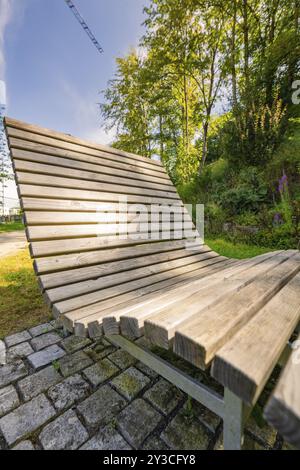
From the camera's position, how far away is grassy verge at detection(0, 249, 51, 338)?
6.26 feet

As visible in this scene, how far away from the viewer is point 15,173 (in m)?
1.47

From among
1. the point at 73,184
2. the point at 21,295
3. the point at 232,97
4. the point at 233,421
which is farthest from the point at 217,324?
the point at 232,97

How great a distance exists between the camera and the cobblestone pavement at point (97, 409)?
911 mm

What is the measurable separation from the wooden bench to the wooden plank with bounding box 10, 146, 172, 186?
1 cm

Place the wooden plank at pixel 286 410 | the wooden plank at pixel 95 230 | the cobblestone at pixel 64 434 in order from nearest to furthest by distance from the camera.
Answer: the wooden plank at pixel 286 410
the cobblestone at pixel 64 434
the wooden plank at pixel 95 230

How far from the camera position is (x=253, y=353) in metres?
0.54

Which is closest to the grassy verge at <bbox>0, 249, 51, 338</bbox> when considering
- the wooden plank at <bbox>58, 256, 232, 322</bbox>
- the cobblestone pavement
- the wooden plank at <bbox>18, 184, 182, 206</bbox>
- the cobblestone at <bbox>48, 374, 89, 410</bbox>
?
the cobblestone pavement

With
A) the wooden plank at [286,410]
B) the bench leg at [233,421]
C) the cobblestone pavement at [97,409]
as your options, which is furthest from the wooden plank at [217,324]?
the cobblestone pavement at [97,409]

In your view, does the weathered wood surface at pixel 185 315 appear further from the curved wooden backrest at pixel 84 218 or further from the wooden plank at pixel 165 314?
the curved wooden backrest at pixel 84 218

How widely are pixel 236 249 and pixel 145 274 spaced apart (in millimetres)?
3004

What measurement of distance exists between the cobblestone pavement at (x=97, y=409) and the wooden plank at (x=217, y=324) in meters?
0.65

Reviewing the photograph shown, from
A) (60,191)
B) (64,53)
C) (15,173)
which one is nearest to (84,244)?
(60,191)

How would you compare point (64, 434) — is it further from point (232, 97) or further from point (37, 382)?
point (232, 97)

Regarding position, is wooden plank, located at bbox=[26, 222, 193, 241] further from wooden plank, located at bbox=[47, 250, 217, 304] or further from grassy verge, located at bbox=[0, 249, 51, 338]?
grassy verge, located at bbox=[0, 249, 51, 338]
